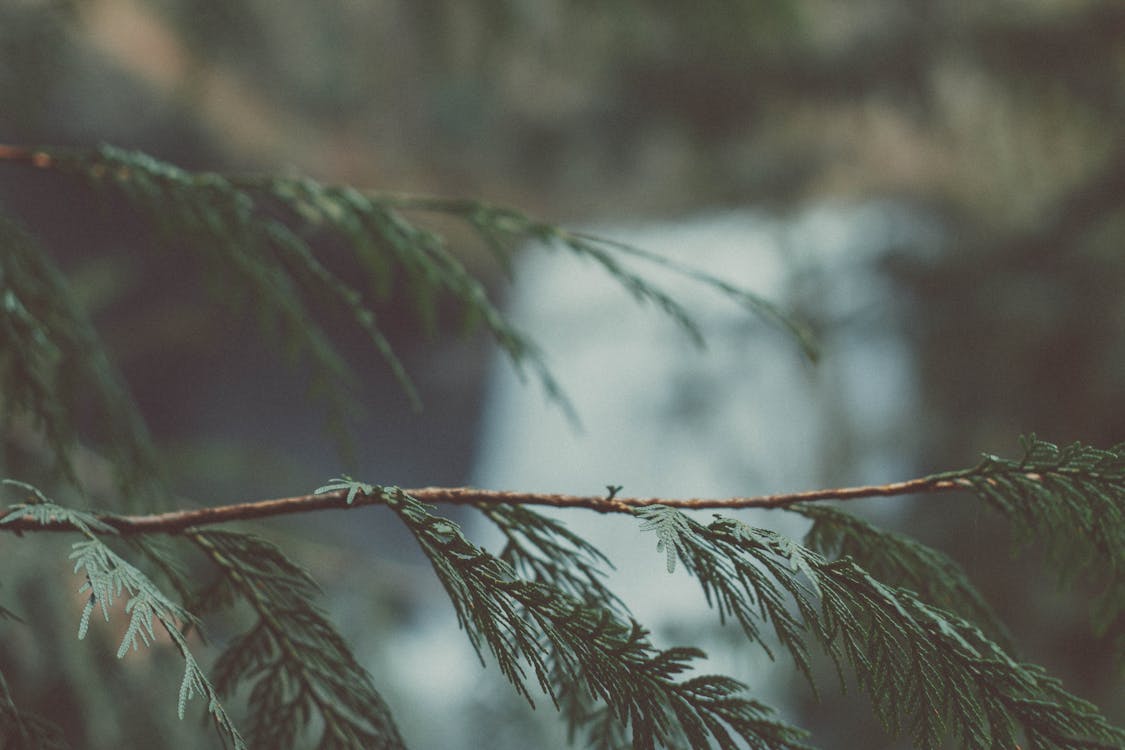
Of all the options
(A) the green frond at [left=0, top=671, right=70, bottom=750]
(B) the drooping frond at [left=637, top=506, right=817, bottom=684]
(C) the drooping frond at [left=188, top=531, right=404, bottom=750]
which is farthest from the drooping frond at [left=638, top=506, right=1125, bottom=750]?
(A) the green frond at [left=0, top=671, right=70, bottom=750]

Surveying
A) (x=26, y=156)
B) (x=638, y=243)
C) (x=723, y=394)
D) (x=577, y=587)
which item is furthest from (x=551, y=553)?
(x=638, y=243)

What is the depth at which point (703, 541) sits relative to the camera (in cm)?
51

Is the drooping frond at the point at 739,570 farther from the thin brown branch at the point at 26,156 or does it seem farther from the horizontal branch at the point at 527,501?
the thin brown branch at the point at 26,156

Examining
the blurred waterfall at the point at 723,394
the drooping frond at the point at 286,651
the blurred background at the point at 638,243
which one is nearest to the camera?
the drooping frond at the point at 286,651

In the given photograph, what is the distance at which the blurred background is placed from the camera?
2023 mm

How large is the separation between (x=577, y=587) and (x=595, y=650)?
0.35ft

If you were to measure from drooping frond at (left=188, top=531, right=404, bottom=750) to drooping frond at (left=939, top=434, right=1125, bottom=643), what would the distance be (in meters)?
0.36

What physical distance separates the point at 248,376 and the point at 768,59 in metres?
3.15

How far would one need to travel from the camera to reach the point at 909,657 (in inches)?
19.3

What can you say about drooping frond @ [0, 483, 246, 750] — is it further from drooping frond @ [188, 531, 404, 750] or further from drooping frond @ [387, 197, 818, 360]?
drooping frond @ [387, 197, 818, 360]

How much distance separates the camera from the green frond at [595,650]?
50 centimetres

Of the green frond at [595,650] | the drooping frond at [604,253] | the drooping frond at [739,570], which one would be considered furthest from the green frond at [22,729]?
the drooping frond at [604,253]

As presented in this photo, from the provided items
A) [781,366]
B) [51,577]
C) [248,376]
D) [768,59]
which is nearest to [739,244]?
[781,366]

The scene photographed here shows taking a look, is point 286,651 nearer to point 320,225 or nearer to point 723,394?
point 320,225
